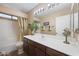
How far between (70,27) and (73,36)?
0.14m

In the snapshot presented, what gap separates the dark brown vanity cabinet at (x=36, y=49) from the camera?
114cm

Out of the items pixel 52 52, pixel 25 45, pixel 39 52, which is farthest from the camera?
pixel 25 45

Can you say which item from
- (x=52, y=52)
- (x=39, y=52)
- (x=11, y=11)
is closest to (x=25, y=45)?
(x=39, y=52)

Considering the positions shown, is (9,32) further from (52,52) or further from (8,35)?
(52,52)

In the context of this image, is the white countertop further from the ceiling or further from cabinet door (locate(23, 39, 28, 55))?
the ceiling

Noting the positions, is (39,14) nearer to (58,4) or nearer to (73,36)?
(58,4)

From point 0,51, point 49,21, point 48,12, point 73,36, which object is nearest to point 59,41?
point 73,36

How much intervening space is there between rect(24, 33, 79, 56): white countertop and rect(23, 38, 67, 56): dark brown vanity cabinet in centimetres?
5

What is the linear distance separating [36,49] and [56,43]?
346 mm

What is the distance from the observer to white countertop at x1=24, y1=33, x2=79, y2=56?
1.05m

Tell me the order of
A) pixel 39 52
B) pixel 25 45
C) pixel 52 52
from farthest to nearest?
1. pixel 25 45
2. pixel 39 52
3. pixel 52 52

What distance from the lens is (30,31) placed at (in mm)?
1347

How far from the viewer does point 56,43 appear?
120cm

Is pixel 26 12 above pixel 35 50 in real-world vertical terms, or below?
above
